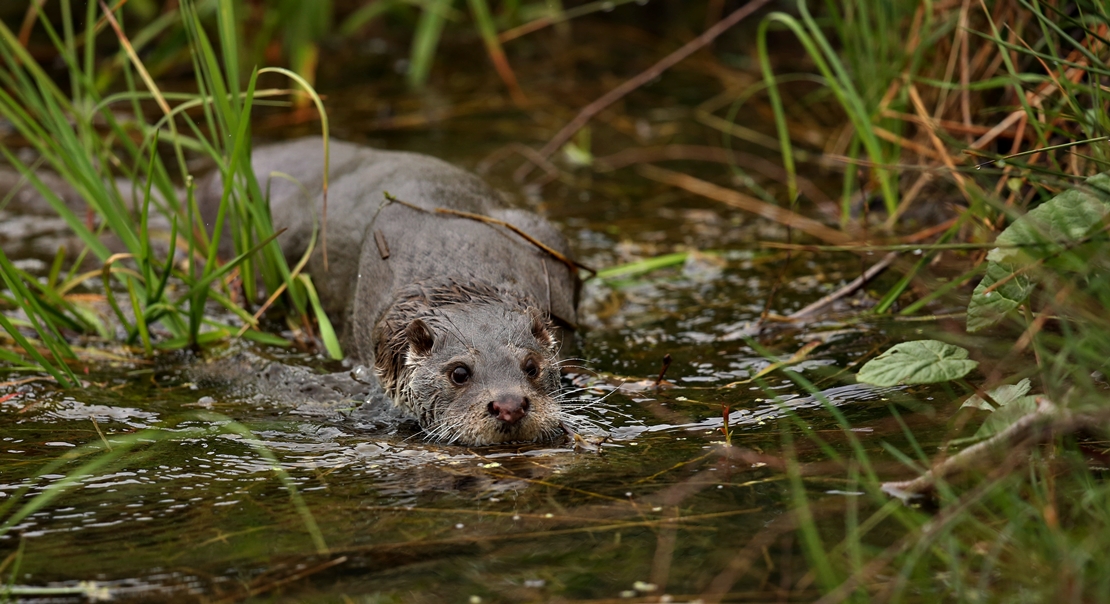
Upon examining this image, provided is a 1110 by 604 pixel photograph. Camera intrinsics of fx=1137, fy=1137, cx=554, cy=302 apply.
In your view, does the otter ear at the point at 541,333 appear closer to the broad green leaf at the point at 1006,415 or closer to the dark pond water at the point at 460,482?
the dark pond water at the point at 460,482

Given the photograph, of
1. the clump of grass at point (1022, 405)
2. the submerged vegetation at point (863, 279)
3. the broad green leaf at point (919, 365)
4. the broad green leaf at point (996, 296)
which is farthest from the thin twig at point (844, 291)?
the broad green leaf at point (919, 365)

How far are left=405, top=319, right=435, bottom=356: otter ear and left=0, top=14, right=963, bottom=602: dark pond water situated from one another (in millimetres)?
290

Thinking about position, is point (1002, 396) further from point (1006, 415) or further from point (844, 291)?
point (844, 291)

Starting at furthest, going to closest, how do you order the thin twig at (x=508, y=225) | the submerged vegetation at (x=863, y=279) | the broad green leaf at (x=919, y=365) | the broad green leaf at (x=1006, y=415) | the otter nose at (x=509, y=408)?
the thin twig at (x=508, y=225)
the otter nose at (x=509, y=408)
the broad green leaf at (x=919, y=365)
the broad green leaf at (x=1006, y=415)
the submerged vegetation at (x=863, y=279)

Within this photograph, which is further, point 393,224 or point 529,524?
point 393,224

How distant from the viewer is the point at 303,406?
3.90 meters

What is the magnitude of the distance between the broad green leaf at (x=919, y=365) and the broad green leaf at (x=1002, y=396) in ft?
0.38

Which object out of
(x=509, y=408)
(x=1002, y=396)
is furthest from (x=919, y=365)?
(x=509, y=408)

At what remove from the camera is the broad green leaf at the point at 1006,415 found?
277 cm

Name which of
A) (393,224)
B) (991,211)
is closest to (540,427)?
(393,224)

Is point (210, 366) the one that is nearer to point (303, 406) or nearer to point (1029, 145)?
point (303, 406)

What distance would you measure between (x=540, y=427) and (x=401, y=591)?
1127 millimetres

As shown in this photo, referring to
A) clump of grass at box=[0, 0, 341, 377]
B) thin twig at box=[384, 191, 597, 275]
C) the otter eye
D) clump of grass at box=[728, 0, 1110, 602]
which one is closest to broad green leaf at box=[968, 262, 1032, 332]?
clump of grass at box=[728, 0, 1110, 602]

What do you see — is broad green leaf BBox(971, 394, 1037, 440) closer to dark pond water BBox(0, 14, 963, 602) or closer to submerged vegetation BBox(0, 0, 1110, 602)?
submerged vegetation BBox(0, 0, 1110, 602)
